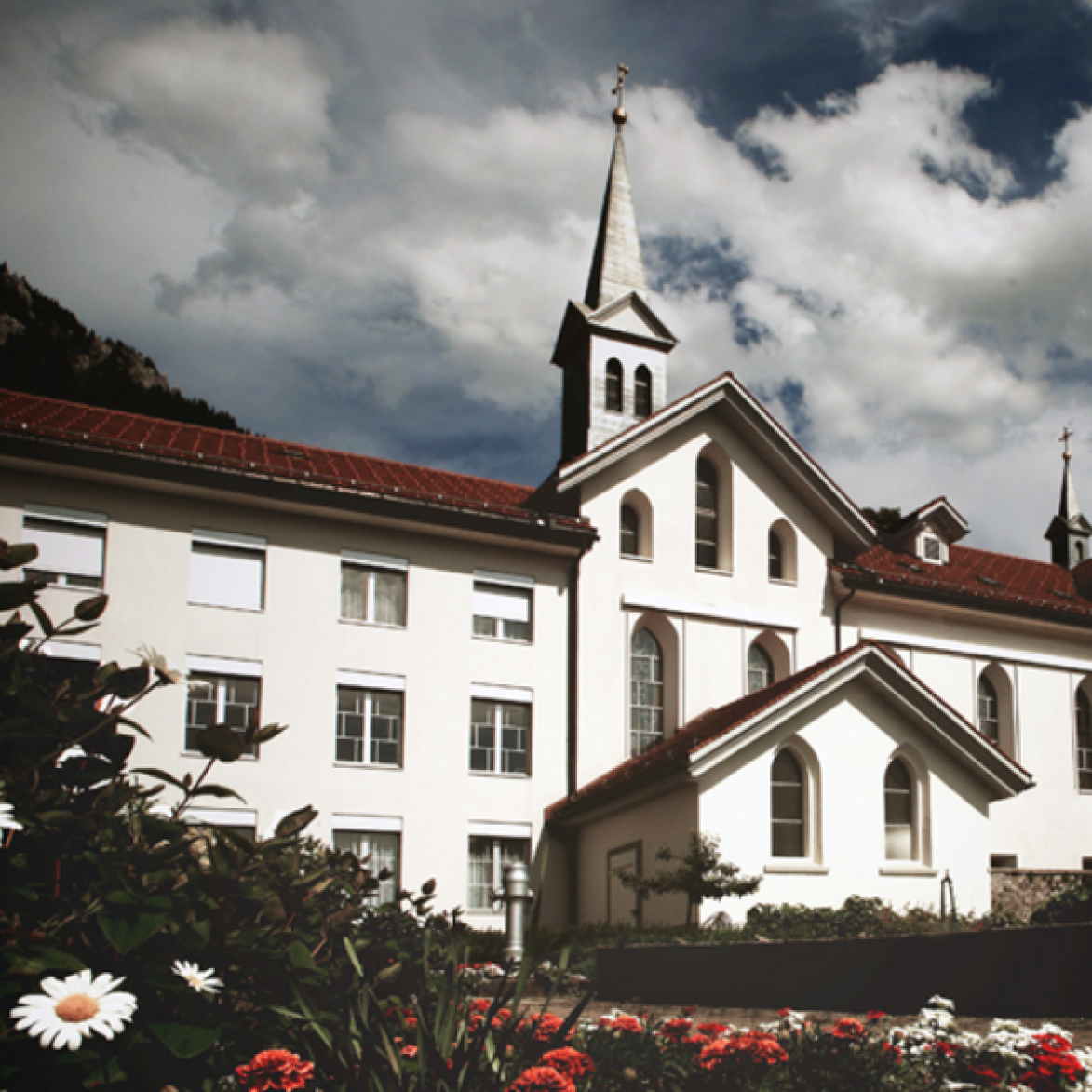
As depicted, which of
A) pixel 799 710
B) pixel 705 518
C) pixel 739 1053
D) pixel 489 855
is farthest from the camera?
pixel 705 518

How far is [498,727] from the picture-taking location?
75.9 ft

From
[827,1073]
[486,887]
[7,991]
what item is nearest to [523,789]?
[486,887]

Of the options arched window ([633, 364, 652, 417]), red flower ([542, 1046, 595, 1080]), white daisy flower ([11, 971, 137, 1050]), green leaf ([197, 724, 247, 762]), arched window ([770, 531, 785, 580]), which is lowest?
red flower ([542, 1046, 595, 1080])

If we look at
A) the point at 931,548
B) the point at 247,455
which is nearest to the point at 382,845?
the point at 247,455

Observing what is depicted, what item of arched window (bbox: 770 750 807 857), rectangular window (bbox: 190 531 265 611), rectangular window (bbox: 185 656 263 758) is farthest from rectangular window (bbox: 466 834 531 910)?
rectangular window (bbox: 190 531 265 611)

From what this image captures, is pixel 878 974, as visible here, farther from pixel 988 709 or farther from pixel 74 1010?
pixel 988 709

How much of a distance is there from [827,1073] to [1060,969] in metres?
4.75

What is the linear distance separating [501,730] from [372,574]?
163 inches

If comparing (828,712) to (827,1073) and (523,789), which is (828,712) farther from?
(827,1073)

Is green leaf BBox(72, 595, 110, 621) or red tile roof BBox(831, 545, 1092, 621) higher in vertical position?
red tile roof BBox(831, 545, 1092, 621)

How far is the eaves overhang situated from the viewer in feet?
64.6

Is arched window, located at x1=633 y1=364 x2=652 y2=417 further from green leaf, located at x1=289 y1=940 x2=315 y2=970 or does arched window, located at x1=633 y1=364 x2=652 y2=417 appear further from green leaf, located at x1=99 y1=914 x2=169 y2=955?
A: green leaf, located at x1=99 y1=914 x2=169 y2=955

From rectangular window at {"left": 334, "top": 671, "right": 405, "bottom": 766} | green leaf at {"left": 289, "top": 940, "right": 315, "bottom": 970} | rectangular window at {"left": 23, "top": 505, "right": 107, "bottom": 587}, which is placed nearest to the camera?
green leaf at {"left": 289, "top": 940, "right": 315, "bottom": 970}

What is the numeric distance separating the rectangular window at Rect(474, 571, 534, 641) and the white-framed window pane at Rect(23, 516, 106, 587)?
7414 mm
